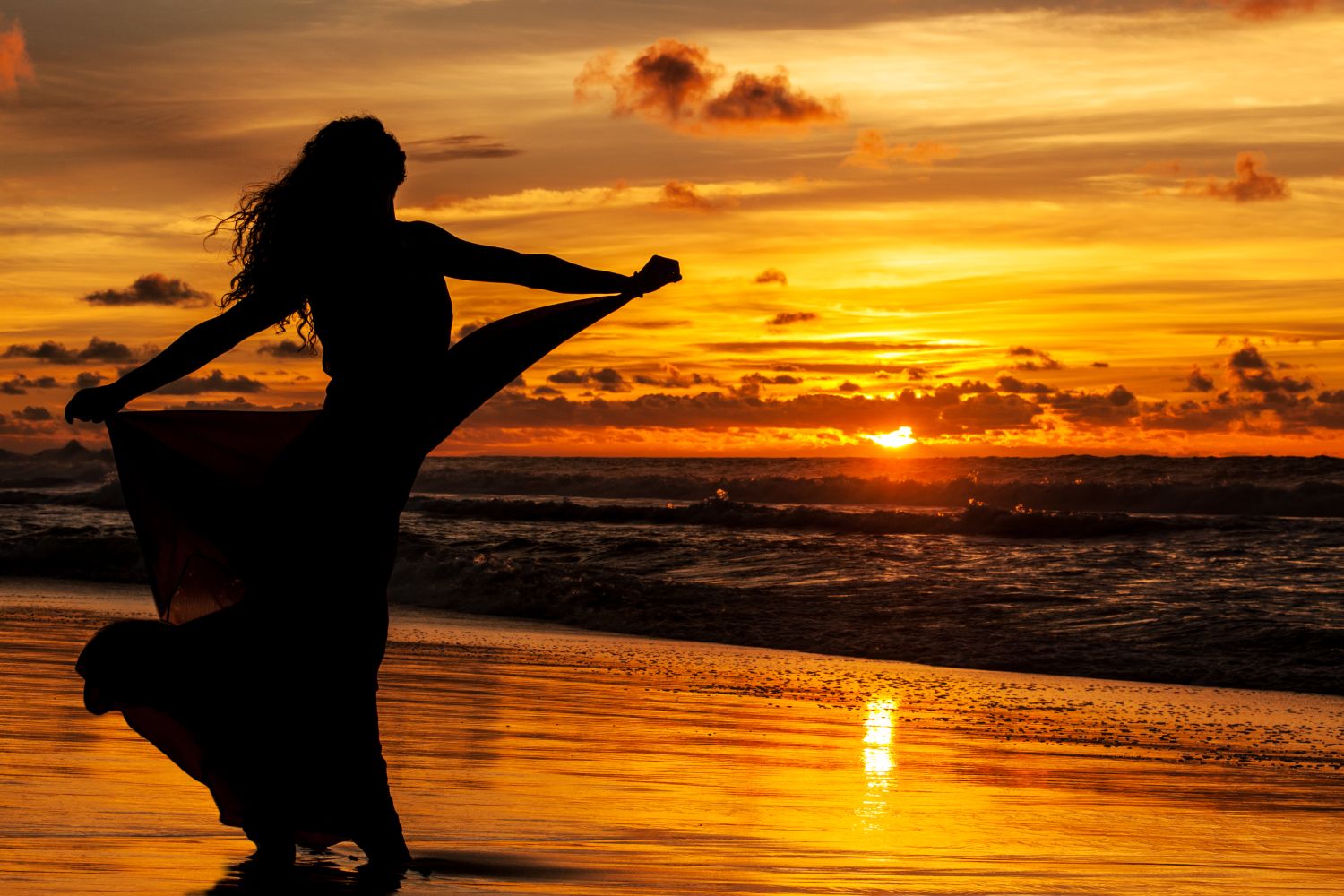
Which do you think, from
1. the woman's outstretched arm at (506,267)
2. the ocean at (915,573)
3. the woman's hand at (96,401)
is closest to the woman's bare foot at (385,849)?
the ocean at (915,573)

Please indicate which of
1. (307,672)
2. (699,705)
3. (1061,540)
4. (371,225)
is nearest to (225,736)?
(307,672)

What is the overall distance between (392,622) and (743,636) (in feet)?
11.6

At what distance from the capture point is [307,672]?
3.97 m

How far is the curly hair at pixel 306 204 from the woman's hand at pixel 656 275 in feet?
2.55

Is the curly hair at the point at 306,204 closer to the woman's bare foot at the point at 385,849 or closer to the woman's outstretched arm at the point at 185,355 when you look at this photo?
the woman's outstretched arm at the point at 185,355

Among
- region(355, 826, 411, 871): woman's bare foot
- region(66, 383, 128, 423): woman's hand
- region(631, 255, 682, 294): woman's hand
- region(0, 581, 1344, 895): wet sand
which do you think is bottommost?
region(0, 581, 1344, 895): wet sand

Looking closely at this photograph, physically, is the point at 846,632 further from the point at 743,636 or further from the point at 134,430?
the point at 134,430

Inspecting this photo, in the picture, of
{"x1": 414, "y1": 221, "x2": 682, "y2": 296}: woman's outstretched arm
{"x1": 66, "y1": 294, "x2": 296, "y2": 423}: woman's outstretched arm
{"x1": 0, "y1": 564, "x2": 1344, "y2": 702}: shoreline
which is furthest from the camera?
{"x1": 0, "y1": 564, "x2": 1344, "y2": 702}: shoreline

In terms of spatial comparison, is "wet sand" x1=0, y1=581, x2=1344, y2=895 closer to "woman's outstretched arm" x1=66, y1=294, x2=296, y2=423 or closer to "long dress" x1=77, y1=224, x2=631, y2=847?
"long dress" x1=77, y1=224, x2=631, y2=847

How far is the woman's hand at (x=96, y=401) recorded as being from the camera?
3.78 meters

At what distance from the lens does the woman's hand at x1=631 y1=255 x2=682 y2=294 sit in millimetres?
4211

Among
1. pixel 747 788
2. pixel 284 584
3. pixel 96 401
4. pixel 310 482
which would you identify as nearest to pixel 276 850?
pixel 284 584

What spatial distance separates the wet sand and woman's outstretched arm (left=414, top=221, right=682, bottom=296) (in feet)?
Result: 5.69

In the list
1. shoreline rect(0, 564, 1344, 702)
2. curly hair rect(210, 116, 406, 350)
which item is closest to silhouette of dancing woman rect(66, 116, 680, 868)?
curly hair rect(210, 116, 406, 350)
